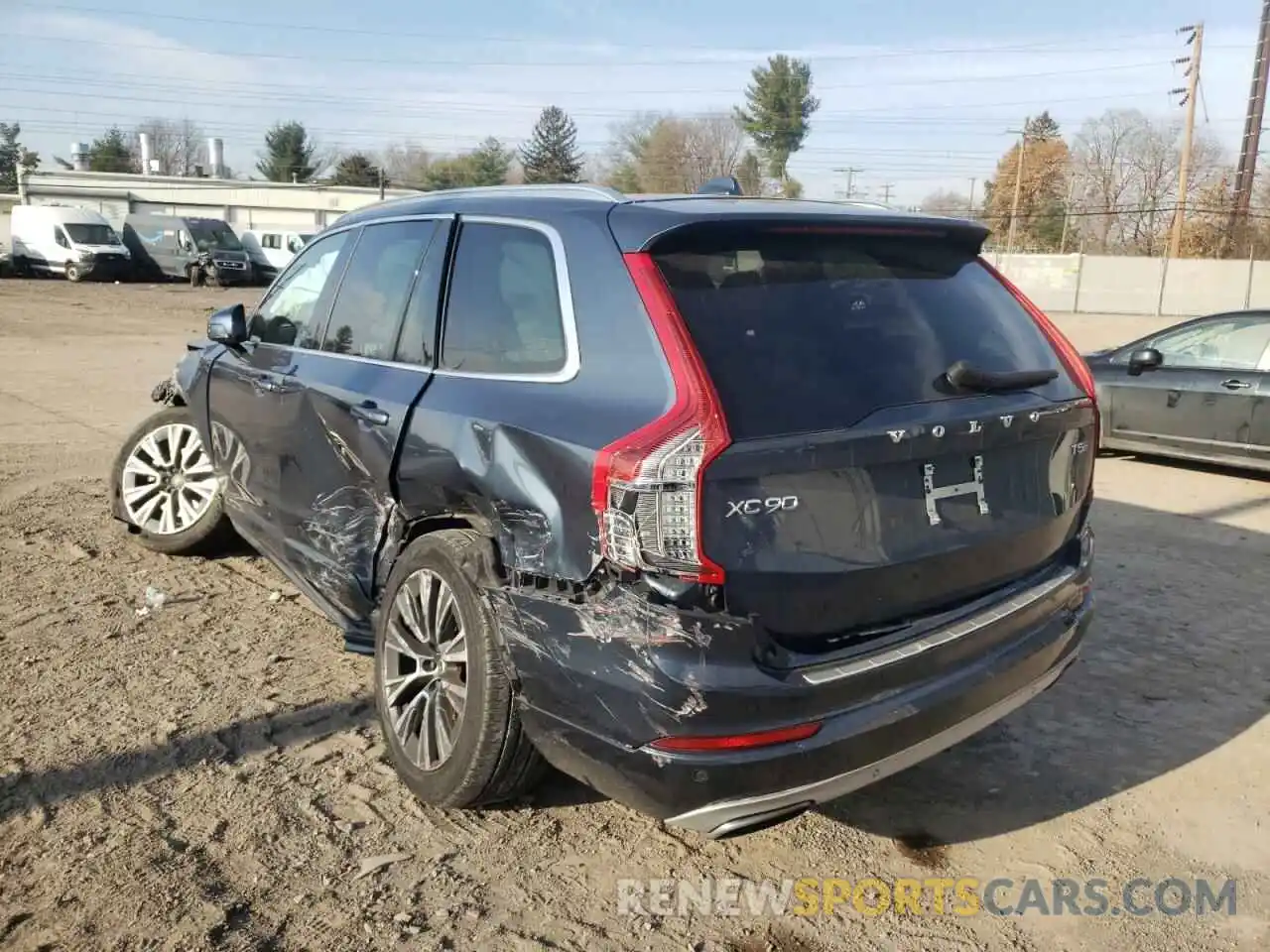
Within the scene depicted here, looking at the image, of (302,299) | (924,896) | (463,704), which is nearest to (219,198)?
Result: (302,299)

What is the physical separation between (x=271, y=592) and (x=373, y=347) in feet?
6.13

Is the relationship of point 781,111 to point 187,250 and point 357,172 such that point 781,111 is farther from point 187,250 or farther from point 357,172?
point 187,250

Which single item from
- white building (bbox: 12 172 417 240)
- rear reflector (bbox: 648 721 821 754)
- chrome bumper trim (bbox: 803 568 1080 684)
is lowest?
rear reflector (bbox: 648 721 821 754)

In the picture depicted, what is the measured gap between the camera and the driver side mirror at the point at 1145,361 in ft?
28.1

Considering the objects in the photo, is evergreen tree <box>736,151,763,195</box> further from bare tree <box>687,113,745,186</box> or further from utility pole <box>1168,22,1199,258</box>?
utility pole <box>1168,22,1199,258</box>

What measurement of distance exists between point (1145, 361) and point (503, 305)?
7.19 metres

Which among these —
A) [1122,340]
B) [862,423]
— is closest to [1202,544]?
[862,423]

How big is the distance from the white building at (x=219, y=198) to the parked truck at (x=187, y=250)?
58.6 feet

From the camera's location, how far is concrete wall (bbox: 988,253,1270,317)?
4012 cm

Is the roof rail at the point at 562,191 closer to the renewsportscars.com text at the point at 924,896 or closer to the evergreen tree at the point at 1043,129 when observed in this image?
the renewsportscars.com text at the point at 924,896

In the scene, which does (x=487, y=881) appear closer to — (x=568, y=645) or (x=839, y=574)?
(x=568, y=645)

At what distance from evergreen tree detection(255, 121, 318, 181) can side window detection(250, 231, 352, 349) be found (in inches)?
3294

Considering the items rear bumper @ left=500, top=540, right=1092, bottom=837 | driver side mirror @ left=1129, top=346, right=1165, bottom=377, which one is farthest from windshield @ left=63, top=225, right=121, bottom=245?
rear bumper @ left=500, top=540, right=1092, bottom=837

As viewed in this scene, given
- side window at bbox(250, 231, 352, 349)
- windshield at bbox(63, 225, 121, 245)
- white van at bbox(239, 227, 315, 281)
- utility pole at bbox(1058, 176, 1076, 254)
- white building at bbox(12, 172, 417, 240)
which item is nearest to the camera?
side window at bbox(250, 231, 352, 349)
